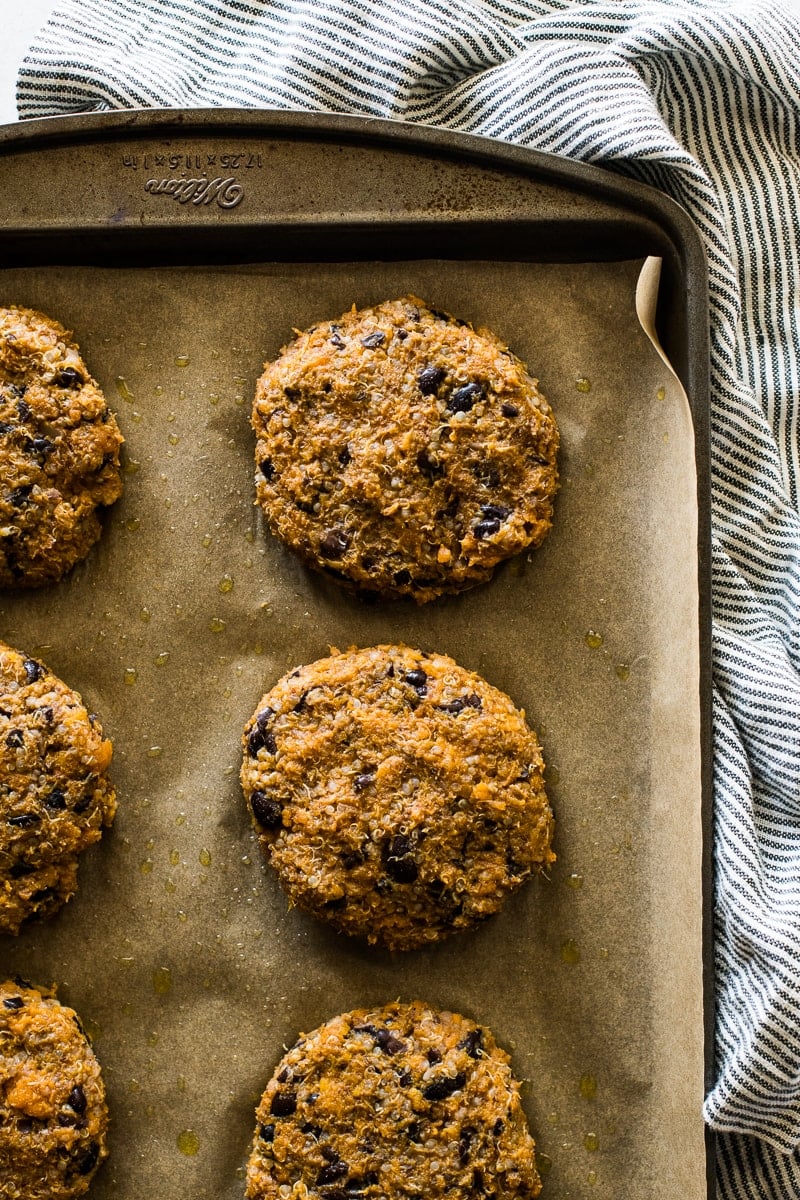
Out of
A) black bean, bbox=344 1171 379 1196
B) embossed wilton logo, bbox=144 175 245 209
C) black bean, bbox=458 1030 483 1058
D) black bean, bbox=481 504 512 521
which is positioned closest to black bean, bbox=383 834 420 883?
black bean, bbox=458 1030 483 1058

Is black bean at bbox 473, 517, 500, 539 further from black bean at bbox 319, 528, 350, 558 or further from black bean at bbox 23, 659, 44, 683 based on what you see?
black bean at bbox 23, 659, 44, 683

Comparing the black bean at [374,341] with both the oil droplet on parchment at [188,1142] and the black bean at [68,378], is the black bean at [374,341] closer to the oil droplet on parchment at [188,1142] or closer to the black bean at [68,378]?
the black bean at [68,378]

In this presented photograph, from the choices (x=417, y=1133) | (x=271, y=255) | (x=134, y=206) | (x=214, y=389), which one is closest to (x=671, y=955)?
(x=417, y=1133)

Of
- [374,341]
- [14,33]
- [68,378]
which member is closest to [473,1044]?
[374,341]

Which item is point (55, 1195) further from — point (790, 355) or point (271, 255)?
point (790, 355)

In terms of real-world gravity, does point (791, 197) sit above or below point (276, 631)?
above

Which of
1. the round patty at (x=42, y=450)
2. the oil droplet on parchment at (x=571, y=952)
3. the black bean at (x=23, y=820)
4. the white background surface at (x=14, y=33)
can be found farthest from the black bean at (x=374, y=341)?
the oil droplet on parchment at (x=571, y=952)

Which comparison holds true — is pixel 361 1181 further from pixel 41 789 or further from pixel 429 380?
pixel 429 380
